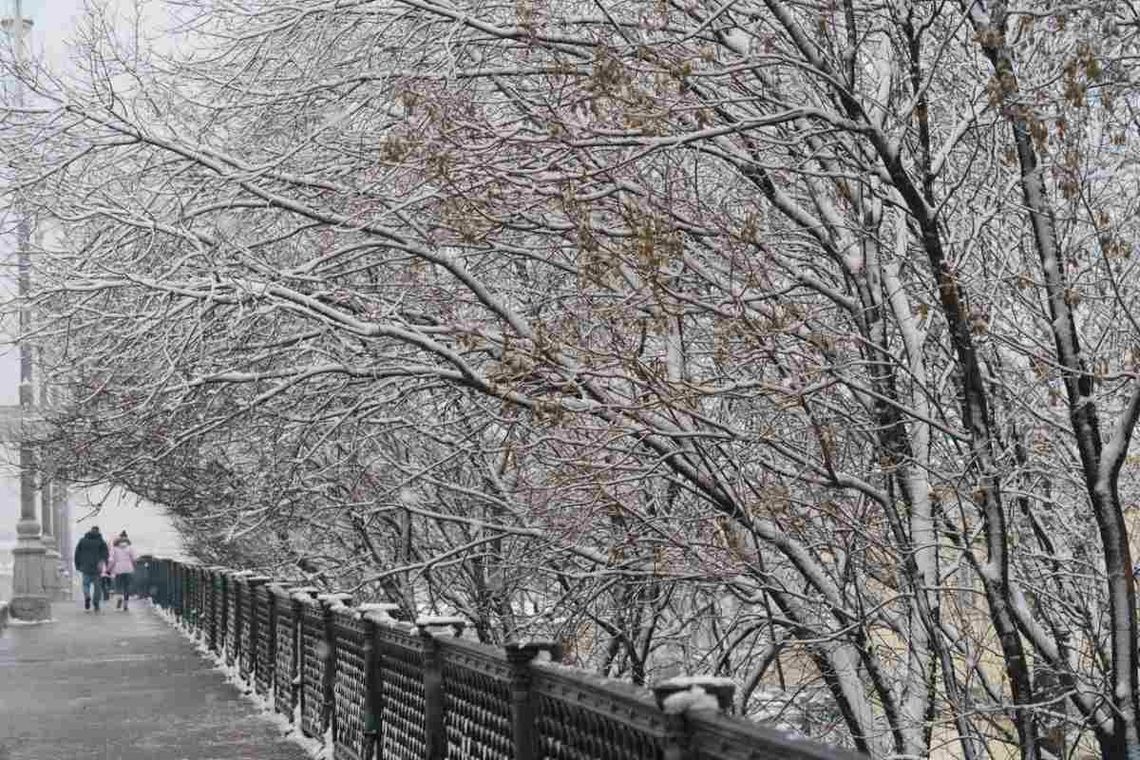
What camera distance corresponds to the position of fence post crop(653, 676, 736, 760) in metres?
4.31

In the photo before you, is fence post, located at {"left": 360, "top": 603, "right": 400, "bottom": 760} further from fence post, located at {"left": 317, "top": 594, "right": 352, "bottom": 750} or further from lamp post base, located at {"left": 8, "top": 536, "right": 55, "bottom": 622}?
lamp post base, located at {"left": 8, "top": 536, "right": 55, "bottom": 622}

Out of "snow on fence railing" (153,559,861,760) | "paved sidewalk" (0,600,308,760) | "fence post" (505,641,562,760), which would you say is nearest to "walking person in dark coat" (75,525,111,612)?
"paved sidewalk" (0,600,308,760)

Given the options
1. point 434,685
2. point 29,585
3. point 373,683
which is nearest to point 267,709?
point 373,683

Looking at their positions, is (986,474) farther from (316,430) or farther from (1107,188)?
(316,430)

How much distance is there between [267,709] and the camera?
51.6 feet

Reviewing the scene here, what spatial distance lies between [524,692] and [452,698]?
171cm

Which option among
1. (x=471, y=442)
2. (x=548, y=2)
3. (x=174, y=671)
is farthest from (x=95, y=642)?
(x=548, y=2)

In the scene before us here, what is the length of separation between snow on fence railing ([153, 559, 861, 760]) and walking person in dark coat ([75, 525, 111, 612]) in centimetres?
2161

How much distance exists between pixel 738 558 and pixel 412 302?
390 centimetres

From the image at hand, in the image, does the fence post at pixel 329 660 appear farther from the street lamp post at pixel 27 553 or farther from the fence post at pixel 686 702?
the street lamp post at pixel 27 553

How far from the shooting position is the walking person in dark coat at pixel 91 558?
37.9 metres

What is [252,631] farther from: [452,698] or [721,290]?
[452,698]

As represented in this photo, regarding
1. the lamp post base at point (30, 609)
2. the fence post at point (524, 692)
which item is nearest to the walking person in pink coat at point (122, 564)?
the lamp post base at point (30, 609)

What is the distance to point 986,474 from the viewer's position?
8.45 metres
